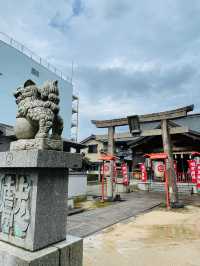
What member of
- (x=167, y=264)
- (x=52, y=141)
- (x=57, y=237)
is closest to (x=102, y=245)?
(x=167, y=264)

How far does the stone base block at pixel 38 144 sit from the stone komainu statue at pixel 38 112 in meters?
0.08

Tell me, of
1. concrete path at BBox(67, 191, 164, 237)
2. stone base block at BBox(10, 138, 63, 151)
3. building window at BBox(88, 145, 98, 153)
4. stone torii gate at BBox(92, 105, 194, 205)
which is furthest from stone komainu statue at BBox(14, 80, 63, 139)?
building window at BBox(88, 145, 98, 153)

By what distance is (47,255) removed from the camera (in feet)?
8.48

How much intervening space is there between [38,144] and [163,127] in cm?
925

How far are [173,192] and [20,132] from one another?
919cm

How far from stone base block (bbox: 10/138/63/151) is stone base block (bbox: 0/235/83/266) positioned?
Result: 1.25 metres

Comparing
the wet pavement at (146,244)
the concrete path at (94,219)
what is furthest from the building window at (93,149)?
the wet pavement at (146,244)

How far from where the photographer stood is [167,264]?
13.3 ft

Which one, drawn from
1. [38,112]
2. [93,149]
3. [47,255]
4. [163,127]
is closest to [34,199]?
[47,255]

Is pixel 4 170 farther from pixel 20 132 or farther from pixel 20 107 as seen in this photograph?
pixel 20 107

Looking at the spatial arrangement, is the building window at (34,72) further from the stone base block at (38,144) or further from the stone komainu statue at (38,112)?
the stone base block at (38,144)

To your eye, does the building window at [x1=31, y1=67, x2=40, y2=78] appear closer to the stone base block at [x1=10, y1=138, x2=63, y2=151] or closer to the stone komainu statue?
the stone komainu statue

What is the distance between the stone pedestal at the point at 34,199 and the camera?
8.74 ft

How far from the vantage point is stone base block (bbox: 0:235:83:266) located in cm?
248
